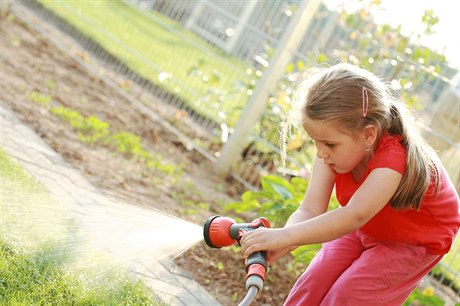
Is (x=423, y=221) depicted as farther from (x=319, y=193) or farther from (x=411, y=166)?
(x=319, y=193)

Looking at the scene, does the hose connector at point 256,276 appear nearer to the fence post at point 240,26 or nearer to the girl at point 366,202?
the girl at point 366,202

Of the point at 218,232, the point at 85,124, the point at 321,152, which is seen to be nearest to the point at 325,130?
the point at 321,152

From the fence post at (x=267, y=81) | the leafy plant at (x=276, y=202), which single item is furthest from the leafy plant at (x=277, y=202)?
the fence post at (x=267, y=81)

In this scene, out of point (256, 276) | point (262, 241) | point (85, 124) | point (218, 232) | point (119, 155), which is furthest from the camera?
point (85, 124)

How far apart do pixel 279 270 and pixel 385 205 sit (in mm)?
1772

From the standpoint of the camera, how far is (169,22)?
27.5 feet

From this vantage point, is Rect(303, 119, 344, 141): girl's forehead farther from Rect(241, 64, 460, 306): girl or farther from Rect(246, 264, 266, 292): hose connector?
Rect(246, 264, 266, 292): hose connector

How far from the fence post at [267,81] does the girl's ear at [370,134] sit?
371 cm

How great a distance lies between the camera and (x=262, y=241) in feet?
9.23

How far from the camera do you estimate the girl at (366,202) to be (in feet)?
9.81

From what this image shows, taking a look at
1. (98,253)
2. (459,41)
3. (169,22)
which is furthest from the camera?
(169,22)

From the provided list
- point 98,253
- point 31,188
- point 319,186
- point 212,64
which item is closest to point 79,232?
point 98,253

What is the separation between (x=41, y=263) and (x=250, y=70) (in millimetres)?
4346

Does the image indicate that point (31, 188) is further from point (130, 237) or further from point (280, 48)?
point (280, 48)
